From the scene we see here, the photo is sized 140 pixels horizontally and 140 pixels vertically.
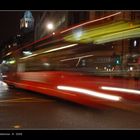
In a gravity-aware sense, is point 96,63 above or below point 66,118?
above

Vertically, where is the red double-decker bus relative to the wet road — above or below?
above

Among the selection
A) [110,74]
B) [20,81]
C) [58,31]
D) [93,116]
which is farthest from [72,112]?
[20,81]

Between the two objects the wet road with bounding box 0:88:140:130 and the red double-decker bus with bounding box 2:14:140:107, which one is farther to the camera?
the red double-decker bus with bounding box 2:14:140:107

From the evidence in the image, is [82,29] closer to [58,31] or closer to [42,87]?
[58,31]

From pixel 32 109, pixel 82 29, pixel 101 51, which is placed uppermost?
pixel 82 29

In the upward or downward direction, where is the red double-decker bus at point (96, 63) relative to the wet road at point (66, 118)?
upward

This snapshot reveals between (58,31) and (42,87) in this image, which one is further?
(42,87)

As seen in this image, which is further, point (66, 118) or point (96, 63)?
point (96, 63)

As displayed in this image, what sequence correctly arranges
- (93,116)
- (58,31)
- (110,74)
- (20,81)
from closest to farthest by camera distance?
(93,116)
(110,74)
(58,31)
(20,81)

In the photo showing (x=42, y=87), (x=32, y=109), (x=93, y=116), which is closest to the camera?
(x=93, y=116)

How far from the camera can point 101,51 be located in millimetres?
11453

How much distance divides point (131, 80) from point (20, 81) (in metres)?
10.00

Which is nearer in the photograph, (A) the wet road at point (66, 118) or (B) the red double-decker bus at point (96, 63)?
(A) the wet road at point (66, 118)

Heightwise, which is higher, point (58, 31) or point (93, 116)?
point (58, 31)
